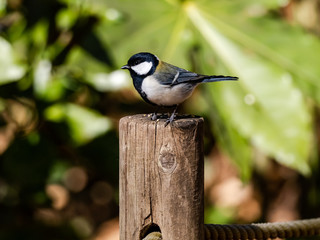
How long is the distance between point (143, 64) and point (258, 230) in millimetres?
548

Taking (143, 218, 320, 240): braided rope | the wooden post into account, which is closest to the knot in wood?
the wooden post

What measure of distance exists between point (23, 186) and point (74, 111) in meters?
0.46

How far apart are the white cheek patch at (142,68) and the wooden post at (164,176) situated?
303mm

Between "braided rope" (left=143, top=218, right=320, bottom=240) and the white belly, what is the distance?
1.14 feet

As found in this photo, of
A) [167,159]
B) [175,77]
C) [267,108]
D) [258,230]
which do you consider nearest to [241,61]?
[267,108]

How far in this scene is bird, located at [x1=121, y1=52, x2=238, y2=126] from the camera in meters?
1.44

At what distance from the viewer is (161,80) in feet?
4.77

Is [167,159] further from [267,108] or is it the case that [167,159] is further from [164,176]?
[267,108]

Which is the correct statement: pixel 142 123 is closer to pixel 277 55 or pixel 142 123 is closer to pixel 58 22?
Result: pixel 277 55

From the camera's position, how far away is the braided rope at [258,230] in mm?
1350

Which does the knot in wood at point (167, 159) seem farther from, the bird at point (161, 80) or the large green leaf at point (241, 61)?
the large green leaf at point (241, 61)

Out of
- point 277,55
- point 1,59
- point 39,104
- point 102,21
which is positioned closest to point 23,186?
point 39,104

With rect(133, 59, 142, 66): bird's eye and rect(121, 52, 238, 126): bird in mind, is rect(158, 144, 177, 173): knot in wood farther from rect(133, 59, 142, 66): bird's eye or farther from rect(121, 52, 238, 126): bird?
rect(133, 59, 142, 66): bird's eye

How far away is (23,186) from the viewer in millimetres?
2523
